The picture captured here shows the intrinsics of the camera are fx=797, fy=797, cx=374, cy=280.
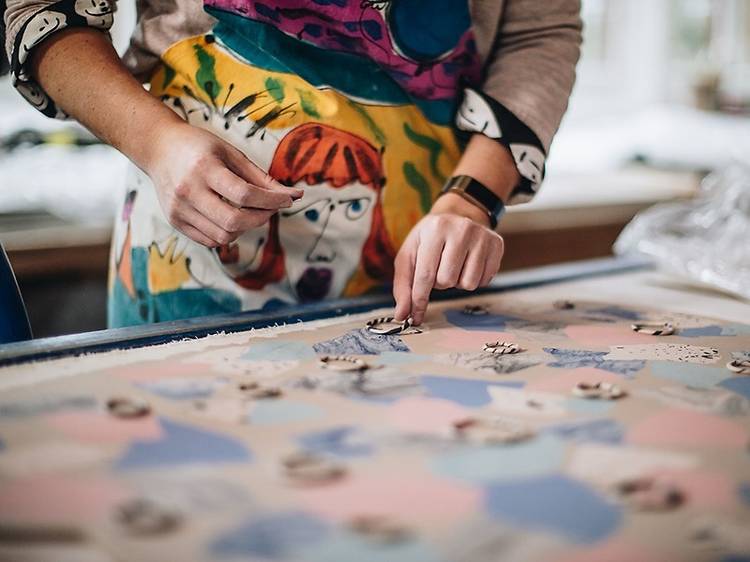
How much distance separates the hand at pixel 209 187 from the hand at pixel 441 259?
134 millimetres

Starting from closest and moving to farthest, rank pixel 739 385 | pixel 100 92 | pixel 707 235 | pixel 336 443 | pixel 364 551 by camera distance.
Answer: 1. pixel 364 551
2. pixel 336 443
3. pixel 739 385
4. pixel 100 92
5. pixel 707 235

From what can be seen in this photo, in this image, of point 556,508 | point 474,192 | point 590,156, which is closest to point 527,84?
point 474,192

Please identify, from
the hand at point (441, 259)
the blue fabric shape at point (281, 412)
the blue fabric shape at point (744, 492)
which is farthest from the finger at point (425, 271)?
the blue fabric shape at point (744, 492)

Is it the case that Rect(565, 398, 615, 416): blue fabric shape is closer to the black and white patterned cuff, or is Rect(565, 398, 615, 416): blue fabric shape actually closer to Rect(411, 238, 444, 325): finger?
Rect(411, 238, 444, 325): finger

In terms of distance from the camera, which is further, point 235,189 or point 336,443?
point 235,189

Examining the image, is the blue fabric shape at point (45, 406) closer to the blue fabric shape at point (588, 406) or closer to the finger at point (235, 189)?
the finger at point (235, 189)

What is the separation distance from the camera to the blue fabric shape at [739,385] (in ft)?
2.00

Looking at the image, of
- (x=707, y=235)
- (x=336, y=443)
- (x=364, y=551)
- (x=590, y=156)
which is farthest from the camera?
(x=590, y=156)

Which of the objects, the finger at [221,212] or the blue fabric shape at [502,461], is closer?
the blue fabric shape at [502,461]

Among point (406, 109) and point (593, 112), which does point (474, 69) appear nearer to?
point (406, 109)

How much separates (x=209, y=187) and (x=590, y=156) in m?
2.46

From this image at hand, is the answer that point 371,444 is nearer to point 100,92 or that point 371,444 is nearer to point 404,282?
point 404,282

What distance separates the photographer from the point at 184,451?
0.48 m

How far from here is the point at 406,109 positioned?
878 millimetres
